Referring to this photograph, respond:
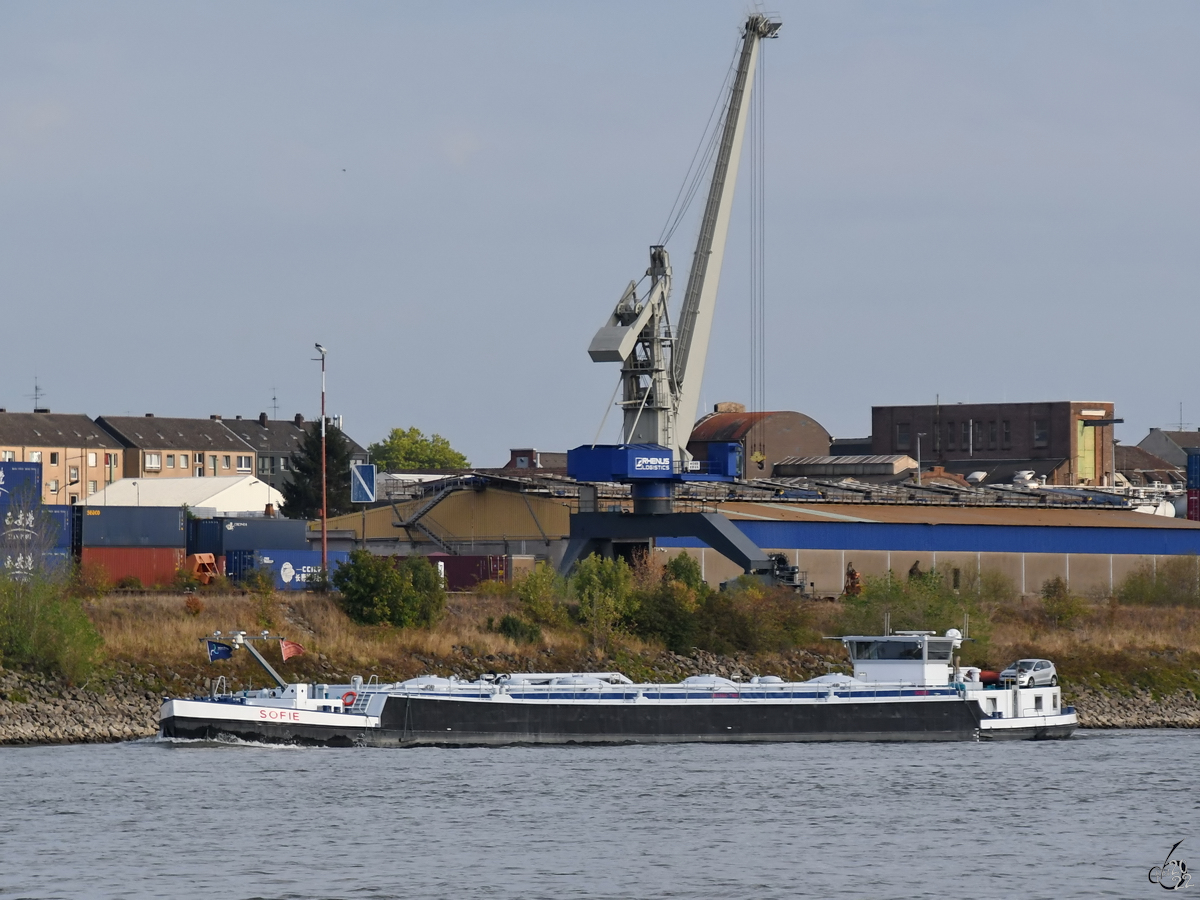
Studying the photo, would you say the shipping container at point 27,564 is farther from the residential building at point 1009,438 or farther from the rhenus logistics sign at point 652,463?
the residential building at point 1009,438

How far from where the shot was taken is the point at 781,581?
94.9m

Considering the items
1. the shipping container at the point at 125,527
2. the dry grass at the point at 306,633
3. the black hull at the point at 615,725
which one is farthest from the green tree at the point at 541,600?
the black hull at the point at 615,725

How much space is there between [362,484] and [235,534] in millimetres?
11903

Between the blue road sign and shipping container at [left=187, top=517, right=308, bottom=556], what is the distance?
11.6 m

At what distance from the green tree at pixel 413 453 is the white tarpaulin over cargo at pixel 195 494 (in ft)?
150

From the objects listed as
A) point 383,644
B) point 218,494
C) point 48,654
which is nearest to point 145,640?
point 48,654

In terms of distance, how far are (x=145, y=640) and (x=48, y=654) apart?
474 centimetres

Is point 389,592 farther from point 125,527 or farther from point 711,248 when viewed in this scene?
point 711,248

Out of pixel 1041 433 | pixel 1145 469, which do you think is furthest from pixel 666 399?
pixel 1145 469

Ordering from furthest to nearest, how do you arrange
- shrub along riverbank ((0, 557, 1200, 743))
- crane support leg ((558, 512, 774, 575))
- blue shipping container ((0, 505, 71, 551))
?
crane support leg ((558, 512, 774, 575))
blue shipping container ((0, 505, 71, 551))
shrub along riverbank ((0, 557, 1200, 743))

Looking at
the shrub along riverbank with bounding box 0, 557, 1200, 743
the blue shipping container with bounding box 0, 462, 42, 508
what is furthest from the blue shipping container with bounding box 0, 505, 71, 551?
the shrub along riverbank with bounding box 0, 557, 1200, 743

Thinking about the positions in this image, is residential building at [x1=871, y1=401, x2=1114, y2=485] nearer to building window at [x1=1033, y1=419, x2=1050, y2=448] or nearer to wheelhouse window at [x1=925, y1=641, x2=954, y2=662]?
building window at [x1=1033, y1=419, x2=1050, y2=448]

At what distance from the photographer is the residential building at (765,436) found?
162 meters

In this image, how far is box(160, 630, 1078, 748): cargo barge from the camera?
62219 mm
